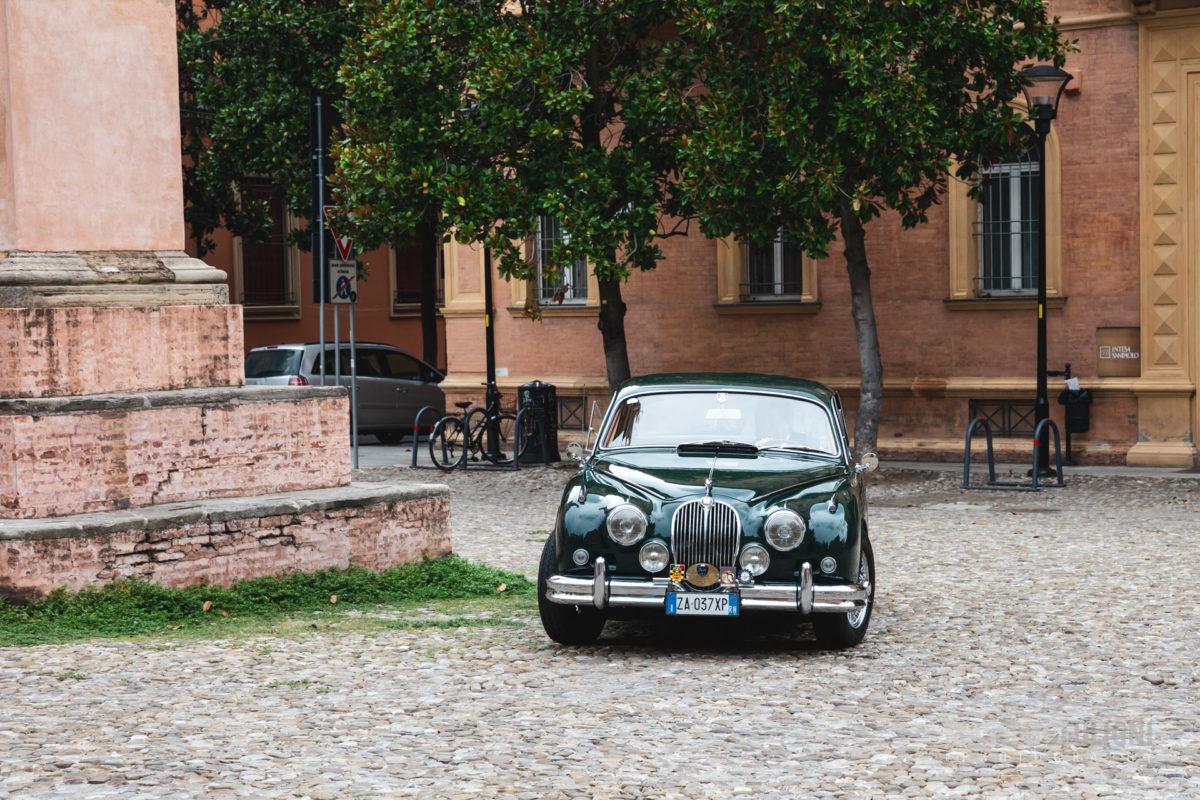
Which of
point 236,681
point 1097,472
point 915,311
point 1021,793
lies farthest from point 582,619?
point 915,311

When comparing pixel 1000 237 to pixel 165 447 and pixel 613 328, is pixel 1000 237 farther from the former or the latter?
pixel 165 447

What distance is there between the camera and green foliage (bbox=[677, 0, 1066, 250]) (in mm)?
16359

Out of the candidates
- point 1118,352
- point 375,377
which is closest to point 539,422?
point 375,377

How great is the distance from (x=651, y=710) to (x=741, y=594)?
125cm

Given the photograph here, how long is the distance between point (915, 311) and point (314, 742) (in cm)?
1600

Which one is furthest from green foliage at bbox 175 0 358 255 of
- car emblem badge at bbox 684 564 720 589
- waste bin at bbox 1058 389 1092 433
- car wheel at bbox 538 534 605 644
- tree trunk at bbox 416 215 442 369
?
car emblem badge at bbox 684 564 720 589

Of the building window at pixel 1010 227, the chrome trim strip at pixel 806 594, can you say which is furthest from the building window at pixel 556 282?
the chrome trim strip at pixel 806 594

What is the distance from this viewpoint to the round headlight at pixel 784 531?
26.6 ft

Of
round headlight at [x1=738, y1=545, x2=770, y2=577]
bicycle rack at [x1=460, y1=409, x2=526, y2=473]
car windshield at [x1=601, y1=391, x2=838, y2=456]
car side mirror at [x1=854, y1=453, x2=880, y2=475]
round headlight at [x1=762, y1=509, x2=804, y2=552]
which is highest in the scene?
car windshield at [x1=601, y1=391, x2=838, y2=456]

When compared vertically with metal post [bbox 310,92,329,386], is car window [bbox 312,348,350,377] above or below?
below

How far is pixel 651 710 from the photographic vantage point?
696 cm

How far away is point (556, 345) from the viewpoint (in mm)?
24047

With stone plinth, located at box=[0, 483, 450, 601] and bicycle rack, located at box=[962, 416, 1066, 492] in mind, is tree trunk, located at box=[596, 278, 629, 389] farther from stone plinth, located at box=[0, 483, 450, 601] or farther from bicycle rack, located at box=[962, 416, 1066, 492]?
stone plinth, located at box=[0, 483, 450, 601]

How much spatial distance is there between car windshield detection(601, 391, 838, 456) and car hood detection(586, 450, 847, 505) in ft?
0.53
